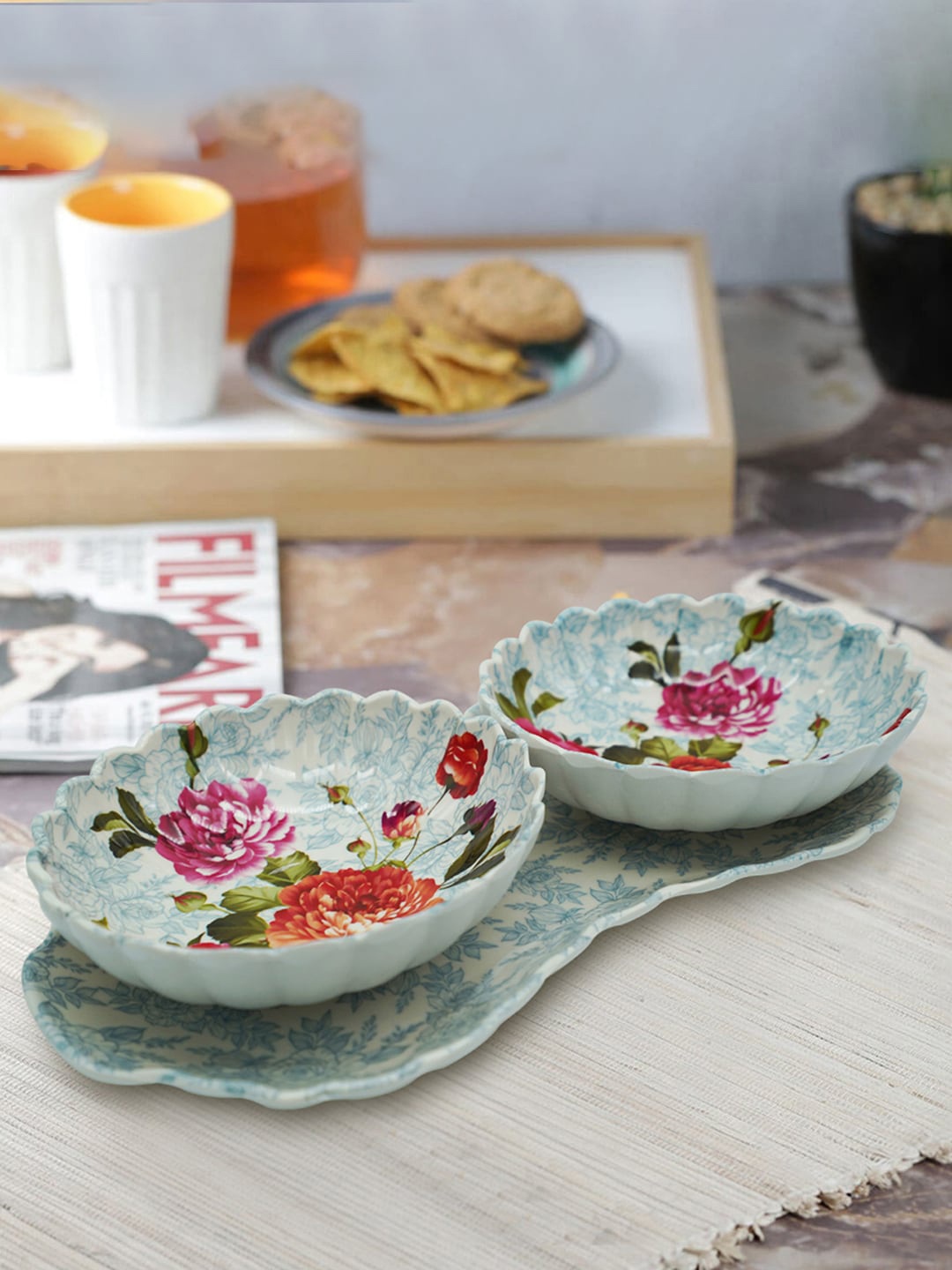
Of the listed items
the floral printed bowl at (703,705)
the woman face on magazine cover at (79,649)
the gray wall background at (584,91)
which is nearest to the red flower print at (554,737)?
the floral printed bowl at (703,705)

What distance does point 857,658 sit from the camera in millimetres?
615

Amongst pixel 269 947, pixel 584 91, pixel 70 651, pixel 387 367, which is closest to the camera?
pixel 269 947

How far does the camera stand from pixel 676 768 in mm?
554

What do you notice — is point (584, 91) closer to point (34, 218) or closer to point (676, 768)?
point (34, 218)

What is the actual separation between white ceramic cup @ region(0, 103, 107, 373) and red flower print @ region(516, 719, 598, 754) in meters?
0.48

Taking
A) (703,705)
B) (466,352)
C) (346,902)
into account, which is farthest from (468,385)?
(346,902)

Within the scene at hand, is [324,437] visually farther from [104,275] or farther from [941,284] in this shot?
[941,284]

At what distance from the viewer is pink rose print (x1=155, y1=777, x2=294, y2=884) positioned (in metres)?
0.52

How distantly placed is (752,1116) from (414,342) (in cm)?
52

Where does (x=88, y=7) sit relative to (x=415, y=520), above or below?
above

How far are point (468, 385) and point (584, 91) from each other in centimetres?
43

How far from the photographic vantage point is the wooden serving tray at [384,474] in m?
0.84

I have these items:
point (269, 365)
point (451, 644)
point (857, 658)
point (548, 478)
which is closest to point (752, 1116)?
point (857, 658)

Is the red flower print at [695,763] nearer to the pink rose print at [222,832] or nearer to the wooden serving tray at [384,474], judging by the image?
the pink rose print at [222,832]
